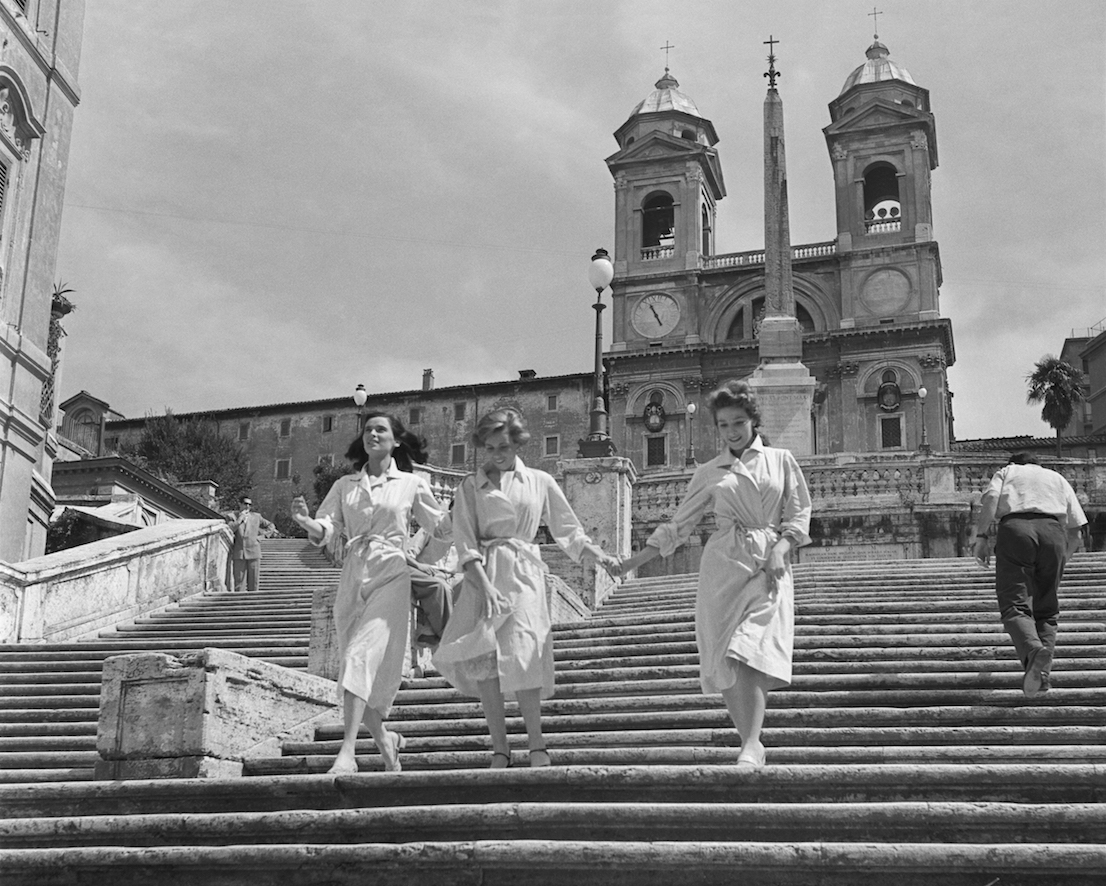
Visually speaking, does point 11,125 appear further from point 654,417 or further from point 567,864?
point 654,417

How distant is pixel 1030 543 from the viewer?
8.38m

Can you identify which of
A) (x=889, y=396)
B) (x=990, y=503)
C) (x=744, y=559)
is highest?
(x=889, y=396)

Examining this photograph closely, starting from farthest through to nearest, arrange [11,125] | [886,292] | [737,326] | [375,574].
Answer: [737,326] → [886,292] → [11,125] → [375,574]

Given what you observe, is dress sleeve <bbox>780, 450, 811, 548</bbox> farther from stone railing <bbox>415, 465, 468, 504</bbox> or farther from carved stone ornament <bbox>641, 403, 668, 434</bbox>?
carved stone ornament <bbox>641, 403, 668, 434</bbox>

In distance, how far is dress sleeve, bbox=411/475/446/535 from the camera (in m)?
7.57

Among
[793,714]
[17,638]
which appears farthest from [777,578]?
[17,638]

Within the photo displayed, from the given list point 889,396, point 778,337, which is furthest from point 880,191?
point 778,337

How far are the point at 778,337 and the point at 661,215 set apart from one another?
39.2 metres

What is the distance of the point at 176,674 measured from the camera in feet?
24.2

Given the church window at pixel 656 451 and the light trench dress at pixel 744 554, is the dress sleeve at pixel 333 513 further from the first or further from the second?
the church window at pixel 656 451

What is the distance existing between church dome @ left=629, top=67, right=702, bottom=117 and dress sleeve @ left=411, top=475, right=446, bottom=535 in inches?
2466

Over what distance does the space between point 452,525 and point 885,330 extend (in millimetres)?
55499

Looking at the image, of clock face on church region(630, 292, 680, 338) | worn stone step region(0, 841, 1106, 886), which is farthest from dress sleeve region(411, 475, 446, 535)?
clock face on church region(630, 292, 680, 338)

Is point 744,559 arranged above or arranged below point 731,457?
below
